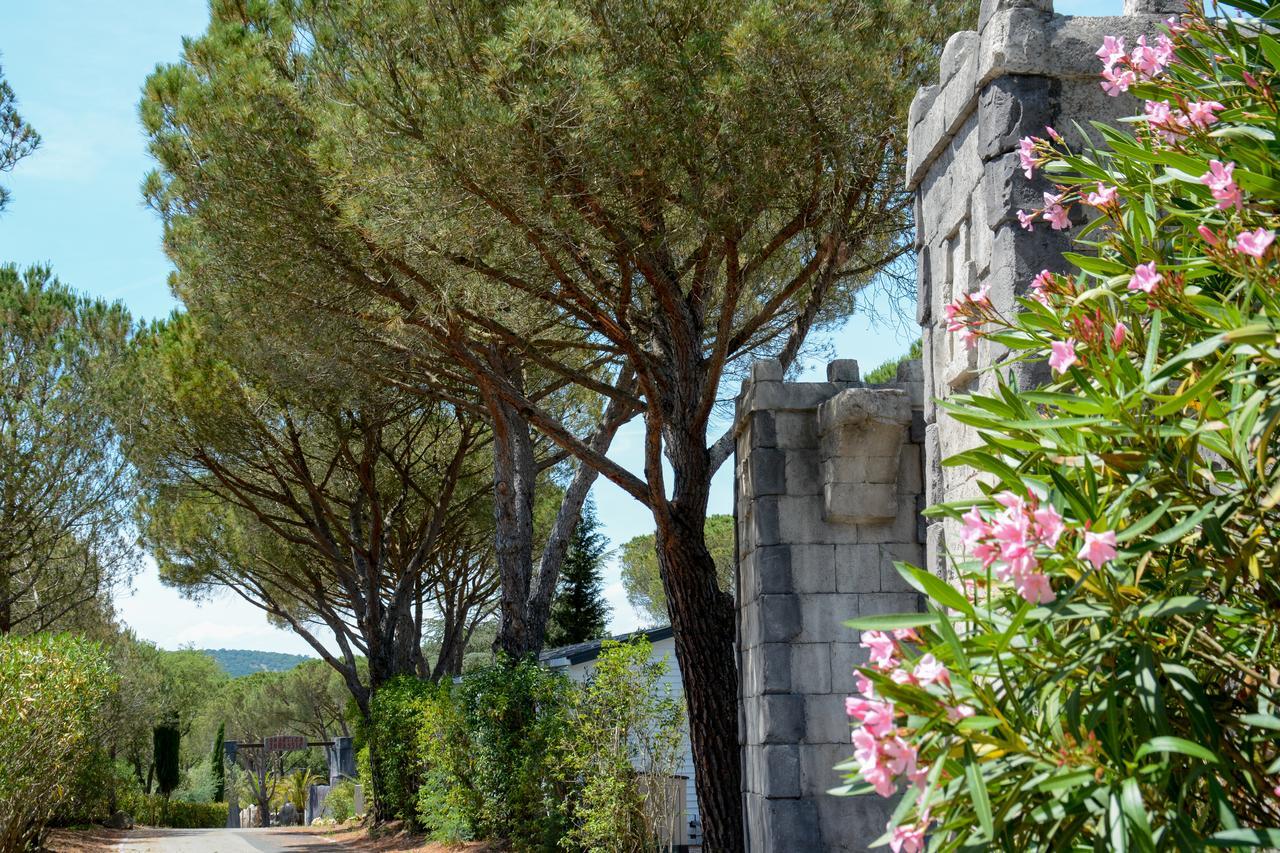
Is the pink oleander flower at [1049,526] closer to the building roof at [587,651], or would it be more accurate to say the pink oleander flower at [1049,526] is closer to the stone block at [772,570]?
the stone block at [772,570]

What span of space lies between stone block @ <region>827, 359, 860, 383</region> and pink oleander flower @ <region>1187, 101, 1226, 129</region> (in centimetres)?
482

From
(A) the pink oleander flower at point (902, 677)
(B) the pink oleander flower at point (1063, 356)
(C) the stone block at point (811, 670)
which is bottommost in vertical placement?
(C) the stone block at point (811, 670)

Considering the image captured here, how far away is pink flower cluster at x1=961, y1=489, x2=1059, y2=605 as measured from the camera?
1.67 metres

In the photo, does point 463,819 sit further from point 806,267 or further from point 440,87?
point 440,87

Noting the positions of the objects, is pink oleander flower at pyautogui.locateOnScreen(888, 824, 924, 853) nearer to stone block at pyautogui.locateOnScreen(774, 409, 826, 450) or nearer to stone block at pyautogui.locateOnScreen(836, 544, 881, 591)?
stone block at pyautogui.locateOnScreen(836, 544, 881, 591)

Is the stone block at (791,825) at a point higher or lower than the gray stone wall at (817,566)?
lower

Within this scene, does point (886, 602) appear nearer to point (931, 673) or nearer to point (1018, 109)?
point (1018, 109)

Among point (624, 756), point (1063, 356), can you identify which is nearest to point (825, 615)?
point (624, 756)

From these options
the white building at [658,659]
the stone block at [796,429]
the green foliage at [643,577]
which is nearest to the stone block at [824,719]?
the stone block at [796,429]

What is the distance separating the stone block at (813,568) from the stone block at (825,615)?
45 mm

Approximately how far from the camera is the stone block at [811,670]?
21.5 ft

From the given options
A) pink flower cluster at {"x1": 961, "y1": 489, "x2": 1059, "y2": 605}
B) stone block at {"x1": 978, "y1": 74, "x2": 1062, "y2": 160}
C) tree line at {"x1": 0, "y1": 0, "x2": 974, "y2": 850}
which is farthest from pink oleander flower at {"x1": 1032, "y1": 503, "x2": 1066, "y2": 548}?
tree line at {"x1": 0, "y1": 0, "x2": 974, "y2": 850}

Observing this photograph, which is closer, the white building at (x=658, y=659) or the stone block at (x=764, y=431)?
the stone block at (x=764, y=431)

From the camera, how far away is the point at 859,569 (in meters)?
6.70
